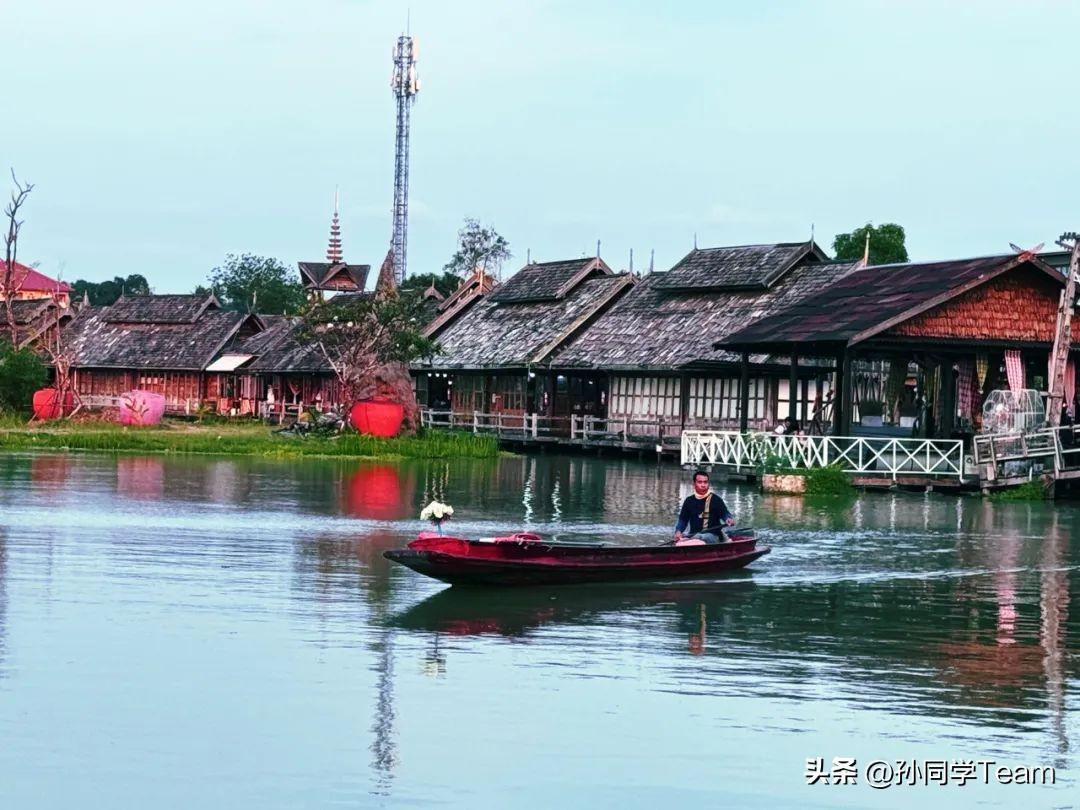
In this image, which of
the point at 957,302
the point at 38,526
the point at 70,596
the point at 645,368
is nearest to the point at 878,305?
the point at 957,302

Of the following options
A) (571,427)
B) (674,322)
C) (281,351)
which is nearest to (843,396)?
(674,322)

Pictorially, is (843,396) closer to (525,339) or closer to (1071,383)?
(1071,383)

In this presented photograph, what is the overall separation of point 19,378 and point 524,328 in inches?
692

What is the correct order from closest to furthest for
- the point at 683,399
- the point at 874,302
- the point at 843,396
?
the point at 843,396 → the point at 874,302 → the point at 683,399

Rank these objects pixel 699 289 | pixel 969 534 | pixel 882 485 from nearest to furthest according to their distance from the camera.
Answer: pixel 969 534
pixel 882 485
pixel 699 289

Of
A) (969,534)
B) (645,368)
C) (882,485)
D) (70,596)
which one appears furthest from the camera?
(645,368)

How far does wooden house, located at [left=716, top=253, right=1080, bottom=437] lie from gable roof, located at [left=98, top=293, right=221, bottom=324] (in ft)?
130

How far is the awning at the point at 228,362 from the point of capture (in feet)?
233

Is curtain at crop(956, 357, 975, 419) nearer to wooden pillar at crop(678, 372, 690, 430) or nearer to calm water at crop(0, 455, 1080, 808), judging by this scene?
wooden pillar at crop(678, 372, 690, 430)

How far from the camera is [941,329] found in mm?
37312

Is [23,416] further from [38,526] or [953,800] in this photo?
[953,800]

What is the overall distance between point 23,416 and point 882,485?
29.3 meters

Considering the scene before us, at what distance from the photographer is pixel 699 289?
5394 cm

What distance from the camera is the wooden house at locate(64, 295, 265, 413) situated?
7269 cm
